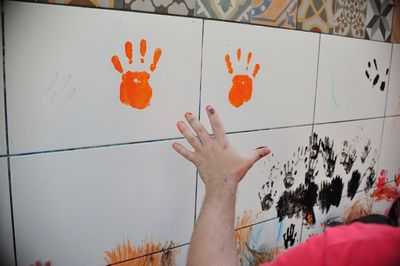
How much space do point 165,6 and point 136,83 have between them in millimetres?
223

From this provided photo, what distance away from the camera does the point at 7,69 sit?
0.76 metres

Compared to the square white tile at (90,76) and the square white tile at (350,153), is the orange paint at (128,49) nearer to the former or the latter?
the square white tile at (90,76)

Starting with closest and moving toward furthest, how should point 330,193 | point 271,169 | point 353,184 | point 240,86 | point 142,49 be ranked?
point 142,49 < point 240,86 < point 271,169 < point 330,193 < point 353,184

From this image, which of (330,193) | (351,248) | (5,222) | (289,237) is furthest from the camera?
(330,193)

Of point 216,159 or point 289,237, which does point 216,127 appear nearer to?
point 216,159

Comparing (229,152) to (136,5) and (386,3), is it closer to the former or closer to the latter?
(136,5)

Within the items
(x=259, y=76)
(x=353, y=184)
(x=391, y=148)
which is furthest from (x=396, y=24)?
(x=259, y=76)

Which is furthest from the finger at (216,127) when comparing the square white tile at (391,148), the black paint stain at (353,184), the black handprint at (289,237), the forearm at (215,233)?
the square white tile at (391,148)

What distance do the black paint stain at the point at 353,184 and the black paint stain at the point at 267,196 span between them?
52 cm

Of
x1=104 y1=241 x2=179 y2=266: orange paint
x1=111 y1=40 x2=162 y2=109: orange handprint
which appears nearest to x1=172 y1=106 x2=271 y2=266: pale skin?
x1=111 y1=40 x2=162 y2=109: orange handprint

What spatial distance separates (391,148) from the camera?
6.15 ft

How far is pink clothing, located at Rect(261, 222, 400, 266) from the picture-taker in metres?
0.62

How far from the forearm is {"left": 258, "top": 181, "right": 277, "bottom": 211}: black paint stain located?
0.44 m

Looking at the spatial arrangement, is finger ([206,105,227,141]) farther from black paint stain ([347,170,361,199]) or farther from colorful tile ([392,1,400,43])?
colorful tile ([392,1,400,43])
